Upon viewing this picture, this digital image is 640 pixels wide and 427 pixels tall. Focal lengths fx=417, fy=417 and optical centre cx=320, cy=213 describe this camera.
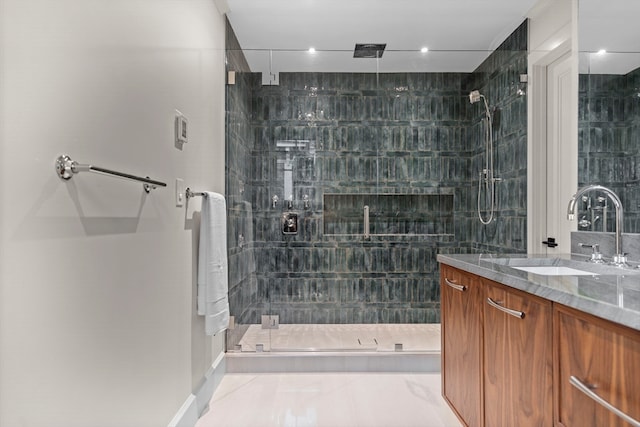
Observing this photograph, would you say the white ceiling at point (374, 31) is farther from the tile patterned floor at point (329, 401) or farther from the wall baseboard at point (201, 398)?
the tile patterned floor at point (329, 401)

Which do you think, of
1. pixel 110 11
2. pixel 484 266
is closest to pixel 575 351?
pixel 484 266

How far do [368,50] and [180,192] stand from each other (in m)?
2.03

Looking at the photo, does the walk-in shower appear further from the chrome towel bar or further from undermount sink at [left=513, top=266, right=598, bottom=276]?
the chrome towel bar

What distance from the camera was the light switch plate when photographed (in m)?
2.00

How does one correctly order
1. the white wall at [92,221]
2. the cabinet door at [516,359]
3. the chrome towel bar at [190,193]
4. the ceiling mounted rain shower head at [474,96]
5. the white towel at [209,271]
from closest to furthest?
the white wall at [92,221] → the cabinet door at [516,359] → the chrome towel bar at [190,193] → the white towel at [209,271] → the ceiling mounted rain shower head at [474,96]

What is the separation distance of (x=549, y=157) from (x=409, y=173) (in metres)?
1.03

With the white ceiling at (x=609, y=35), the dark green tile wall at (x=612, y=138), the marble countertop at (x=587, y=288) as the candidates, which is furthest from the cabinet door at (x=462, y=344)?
the white ceiling at (x=609, y=35)

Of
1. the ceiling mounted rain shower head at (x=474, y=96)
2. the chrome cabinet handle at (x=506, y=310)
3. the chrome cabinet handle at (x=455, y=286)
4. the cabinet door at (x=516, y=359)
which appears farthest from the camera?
the ceiling mounted rain shower head at (x=474, y=96)

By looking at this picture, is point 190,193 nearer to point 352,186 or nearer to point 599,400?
point 352,186

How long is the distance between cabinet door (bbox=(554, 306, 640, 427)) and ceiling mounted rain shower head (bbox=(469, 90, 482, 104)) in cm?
259

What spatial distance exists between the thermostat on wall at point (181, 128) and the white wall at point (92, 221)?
68mm

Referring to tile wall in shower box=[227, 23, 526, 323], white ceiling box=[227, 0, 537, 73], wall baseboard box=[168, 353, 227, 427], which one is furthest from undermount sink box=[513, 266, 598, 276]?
white ceiling box=[227, 0, 537, 73]

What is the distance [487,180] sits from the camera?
325 centimetres

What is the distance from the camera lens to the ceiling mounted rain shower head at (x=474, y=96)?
331cm
